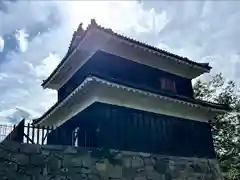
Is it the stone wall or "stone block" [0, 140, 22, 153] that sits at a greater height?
"stone block" [0, 140, 22, 153]

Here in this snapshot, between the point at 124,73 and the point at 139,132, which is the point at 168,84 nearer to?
the point at 124,73

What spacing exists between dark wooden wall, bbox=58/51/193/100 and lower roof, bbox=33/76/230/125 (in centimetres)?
44

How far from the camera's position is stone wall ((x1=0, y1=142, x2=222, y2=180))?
25.0ft

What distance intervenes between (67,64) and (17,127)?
15.4 feet

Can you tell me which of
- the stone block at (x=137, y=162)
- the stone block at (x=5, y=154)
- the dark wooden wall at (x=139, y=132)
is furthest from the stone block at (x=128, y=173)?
the stone block at (x=5, y=154)

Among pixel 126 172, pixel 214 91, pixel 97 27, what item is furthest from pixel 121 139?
pixel 214 91

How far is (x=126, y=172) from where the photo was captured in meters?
9.45

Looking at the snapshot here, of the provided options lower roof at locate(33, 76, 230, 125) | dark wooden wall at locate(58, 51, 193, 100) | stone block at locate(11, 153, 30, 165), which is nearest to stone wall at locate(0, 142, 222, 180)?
stone block at locate(11, 153, 30, 165)

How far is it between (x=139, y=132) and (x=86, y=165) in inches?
102

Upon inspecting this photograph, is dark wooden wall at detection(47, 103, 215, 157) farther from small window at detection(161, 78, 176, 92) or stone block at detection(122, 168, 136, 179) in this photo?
small window at detection(161, 78, 176, 92)

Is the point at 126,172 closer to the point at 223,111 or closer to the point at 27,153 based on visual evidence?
the point at 27,153

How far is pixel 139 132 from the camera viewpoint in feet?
34.6

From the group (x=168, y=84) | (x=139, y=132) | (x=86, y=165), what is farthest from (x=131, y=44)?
(x=86, y=165)

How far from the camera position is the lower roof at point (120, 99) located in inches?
378
